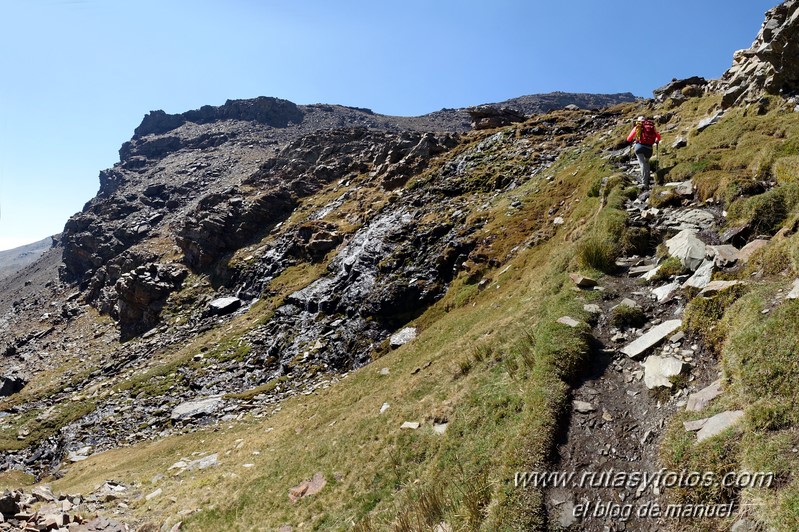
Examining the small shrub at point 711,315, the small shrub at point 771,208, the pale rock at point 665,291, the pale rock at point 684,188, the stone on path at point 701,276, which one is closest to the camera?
the small shrub at point 711,315

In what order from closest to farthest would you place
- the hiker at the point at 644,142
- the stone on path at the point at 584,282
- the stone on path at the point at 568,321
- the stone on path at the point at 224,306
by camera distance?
the stone on path at the point at 568,321 < the stone on path at the point at 584,282 < the hiker at the point at 644,142 < the stone on path at the point at 224,306

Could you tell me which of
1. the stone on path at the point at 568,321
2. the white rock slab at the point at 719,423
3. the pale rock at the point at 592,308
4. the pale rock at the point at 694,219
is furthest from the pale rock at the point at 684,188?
the white rock slab at the point at 719,423

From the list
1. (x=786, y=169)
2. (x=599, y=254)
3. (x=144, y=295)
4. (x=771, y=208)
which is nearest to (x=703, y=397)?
(x=771, y=208)

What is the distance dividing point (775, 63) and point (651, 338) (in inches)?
1041

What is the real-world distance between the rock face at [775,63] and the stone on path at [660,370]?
2571 cm

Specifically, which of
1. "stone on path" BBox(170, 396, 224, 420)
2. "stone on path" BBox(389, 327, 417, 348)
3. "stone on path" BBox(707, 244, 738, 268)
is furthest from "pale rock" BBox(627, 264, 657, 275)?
"stone on path" BBox(170, 396, 224, 420)

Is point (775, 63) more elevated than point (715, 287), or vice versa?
point (775, 63)

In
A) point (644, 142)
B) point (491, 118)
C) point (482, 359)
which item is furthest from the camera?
point (491, 118)

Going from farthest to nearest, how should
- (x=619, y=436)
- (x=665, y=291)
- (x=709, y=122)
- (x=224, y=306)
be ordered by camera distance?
(x=224, y=306) < (x=709, y=122) < (x=665, y=291) < (x=619, y=436)

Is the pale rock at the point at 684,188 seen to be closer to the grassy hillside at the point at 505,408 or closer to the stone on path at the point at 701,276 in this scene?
the grassy hillside at the point at 505,408

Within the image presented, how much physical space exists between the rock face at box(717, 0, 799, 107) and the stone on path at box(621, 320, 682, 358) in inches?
955

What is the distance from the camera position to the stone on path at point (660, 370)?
372 inches

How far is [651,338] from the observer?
36.3 ft

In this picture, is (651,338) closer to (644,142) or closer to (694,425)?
(694,425)
